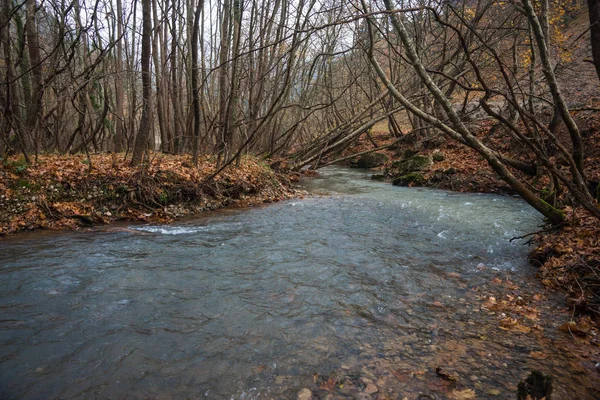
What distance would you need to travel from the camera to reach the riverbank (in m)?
7.12

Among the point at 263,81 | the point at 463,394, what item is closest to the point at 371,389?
the point at 463,394

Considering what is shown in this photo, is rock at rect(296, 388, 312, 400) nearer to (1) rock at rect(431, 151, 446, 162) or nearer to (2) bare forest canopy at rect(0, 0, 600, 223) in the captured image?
(2) bare forest canopy at rect(0, 0, 600, 223)

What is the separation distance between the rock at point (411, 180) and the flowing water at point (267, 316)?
7.27m

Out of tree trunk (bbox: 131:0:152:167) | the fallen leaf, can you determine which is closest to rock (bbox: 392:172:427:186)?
tree trunk (bbox: 131:0:152:167)

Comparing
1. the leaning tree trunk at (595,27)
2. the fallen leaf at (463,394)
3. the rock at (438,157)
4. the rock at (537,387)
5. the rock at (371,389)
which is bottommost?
the rock at (371,389)

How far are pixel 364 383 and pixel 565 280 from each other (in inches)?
131

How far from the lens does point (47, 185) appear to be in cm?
756

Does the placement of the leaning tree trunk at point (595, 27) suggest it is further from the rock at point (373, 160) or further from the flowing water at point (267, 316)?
the rock at point (373, 160)

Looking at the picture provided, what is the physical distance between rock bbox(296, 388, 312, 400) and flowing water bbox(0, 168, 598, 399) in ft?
0.18

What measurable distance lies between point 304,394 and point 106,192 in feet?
24.1

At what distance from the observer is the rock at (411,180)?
1438cm

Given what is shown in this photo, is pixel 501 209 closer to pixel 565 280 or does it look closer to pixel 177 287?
pixel 565 280

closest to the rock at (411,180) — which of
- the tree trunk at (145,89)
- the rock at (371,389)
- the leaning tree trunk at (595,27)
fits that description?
the tree trunk at (145,89)

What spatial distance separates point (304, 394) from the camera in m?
2.68
